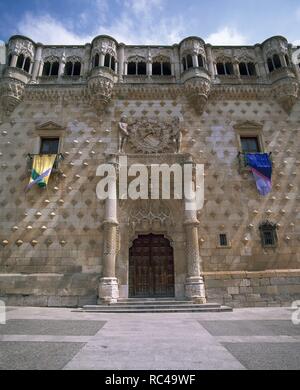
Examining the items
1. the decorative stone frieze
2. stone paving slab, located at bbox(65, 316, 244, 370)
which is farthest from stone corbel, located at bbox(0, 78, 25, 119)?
stone paving slab, located at bbox(65, 316, 244, 370)

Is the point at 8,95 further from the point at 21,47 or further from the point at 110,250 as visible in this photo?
the point at 110,250

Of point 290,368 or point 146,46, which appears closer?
point 290,368

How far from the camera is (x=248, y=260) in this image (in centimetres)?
1277

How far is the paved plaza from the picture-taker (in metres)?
3.57

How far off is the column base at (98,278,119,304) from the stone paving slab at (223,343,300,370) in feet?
25.3

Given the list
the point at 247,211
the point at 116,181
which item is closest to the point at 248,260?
the point at 247,211

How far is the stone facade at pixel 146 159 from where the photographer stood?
12289 mm

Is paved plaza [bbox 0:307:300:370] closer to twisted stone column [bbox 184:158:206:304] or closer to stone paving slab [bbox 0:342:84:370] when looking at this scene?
stone paving slab [bbox 0:342:84:370]

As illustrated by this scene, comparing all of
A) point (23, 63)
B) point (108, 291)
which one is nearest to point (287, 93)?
point (108, 291)

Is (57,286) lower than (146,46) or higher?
lower

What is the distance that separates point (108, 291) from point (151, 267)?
2602 millimetres

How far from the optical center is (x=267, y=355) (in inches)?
157

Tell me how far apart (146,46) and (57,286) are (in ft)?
56.1
